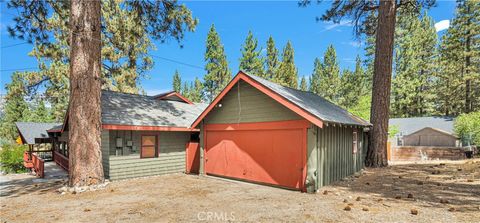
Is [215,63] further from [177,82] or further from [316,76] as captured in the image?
[177,82]

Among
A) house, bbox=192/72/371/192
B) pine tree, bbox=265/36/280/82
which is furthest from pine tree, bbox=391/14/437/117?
house, bbox=192/72/371/192

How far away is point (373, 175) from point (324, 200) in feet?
14.5

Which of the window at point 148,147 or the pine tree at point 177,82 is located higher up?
the pine tree at point 177,82

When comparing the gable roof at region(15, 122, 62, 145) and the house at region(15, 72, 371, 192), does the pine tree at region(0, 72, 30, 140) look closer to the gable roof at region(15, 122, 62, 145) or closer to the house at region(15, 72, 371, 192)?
the gable roof at region(15, 122, 62, 145)

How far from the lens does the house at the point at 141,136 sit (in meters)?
9.97

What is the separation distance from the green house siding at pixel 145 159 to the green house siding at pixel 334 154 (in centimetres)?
683

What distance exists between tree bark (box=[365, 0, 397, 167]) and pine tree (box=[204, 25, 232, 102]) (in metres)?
24.3

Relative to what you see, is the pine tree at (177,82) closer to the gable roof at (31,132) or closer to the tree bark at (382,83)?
the gable roof at (31,132)

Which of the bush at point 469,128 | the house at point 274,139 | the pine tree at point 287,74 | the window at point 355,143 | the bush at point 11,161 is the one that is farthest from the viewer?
the pine tree at point 287,74

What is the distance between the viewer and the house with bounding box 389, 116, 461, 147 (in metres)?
27.0

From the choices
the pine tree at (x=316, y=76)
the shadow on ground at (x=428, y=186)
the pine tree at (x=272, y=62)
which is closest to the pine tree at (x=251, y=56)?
the pine tree at (x=272, y=62)

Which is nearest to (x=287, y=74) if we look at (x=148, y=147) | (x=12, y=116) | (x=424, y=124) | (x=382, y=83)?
(x=424, y=124)

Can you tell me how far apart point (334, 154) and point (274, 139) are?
201 centimetres

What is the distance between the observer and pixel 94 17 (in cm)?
869
